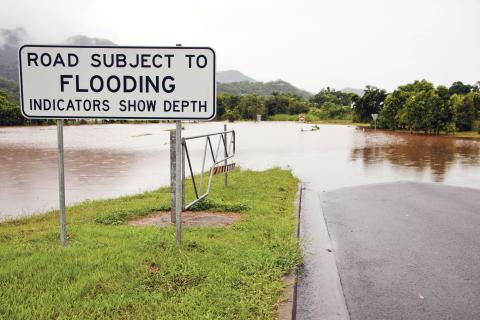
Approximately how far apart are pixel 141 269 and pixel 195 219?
8.59ft

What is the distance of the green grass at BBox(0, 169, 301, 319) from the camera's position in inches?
140

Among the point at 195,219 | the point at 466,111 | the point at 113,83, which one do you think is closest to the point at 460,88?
the point at 466,111

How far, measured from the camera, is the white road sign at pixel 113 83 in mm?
4789

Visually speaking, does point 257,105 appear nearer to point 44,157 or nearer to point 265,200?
point 44,157

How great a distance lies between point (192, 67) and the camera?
15.7ft

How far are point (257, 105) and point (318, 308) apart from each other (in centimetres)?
11686

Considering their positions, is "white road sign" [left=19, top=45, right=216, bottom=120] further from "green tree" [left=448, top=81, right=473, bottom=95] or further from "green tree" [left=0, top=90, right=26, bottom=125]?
"green tree" [left=448, top=81, right=473, bottom=95]

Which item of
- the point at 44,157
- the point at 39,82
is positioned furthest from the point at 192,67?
the point at 44,157

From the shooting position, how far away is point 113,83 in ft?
15.9

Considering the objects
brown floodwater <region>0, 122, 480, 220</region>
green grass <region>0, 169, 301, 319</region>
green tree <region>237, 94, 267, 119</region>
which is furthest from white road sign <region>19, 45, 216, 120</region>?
green tree <region>237, 94, 267, 119</region>

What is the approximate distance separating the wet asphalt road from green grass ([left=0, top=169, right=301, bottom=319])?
2.13 feet

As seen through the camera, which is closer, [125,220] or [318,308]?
[318,308]

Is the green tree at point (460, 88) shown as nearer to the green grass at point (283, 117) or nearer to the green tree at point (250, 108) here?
the green grass at point (283, 117)

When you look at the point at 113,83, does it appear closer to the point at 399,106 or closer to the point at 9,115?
the point at 399,106
